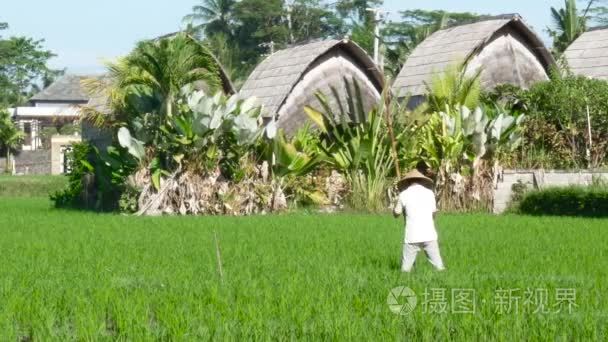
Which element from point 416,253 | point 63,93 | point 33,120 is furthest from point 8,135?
point 416,253

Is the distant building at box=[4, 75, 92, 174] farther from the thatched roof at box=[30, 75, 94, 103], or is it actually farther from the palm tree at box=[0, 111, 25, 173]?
the palm tree at box=[0, 111, 25, 173]

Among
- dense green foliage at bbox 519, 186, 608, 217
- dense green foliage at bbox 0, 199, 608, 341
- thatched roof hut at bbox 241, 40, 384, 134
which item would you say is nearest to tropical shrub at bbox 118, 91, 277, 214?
dense green foliage at bbox 0, 199, 608, 341

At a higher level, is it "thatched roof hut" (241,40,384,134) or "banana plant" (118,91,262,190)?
"thatched roof hut" (241,40,384,134)

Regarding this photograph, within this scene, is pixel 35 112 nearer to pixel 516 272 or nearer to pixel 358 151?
pixel 358 151

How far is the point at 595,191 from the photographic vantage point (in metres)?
14.7

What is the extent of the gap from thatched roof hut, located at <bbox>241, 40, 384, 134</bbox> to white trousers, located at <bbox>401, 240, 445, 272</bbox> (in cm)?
1171

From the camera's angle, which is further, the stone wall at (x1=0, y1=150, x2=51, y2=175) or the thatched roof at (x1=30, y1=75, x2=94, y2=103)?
the thatched roof at (x1=30, y1=75, x2=94, y2=103)

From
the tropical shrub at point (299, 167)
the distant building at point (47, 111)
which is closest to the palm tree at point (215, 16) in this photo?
the distant building at point (47, 111)

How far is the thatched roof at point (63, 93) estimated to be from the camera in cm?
4538

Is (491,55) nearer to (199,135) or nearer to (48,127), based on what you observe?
(199,135)

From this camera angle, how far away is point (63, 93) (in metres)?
46.0

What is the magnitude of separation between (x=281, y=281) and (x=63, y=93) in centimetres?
4030

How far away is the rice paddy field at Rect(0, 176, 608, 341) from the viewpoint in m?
5.23

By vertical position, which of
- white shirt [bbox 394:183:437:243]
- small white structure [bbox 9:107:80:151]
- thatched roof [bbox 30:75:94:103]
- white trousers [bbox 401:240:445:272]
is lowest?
white trousers [bbox 401:240:445:272]
